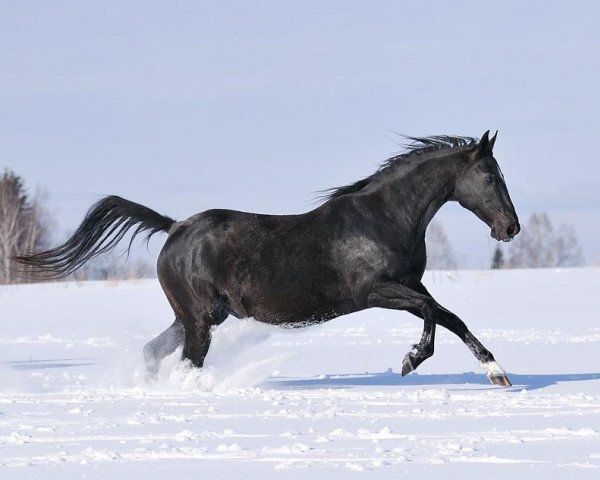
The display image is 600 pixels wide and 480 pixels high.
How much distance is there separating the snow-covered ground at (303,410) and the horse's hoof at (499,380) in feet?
0.40

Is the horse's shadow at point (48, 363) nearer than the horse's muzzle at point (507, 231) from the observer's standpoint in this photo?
No

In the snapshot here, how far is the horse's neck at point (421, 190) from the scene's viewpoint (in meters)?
8.59

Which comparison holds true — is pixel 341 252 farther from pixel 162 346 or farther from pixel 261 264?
pixel 162 346

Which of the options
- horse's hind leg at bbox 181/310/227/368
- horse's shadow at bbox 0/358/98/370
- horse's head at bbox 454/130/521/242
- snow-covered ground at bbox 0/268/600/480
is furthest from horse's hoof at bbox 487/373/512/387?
horse's shadow at bbox 0/358/98/370

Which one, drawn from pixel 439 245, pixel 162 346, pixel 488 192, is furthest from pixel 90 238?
pixel 439 245

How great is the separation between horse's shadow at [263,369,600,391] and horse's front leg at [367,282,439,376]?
69 centimetres

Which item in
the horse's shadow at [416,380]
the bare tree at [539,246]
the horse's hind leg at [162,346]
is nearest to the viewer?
the horse's shadow at [416,380]

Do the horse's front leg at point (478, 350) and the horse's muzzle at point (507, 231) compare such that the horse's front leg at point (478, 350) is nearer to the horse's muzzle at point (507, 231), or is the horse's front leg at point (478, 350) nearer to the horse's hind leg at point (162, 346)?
the horse's muzzle at point (507, 231)

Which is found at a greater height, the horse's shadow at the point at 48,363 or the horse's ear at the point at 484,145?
the horse's ear at the point at 484,145

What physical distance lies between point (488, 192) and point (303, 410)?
8.51 ft

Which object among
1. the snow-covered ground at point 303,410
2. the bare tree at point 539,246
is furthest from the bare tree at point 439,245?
the snow-covered ground at point 303,410

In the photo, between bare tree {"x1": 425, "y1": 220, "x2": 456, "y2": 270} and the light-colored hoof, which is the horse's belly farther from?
bare tree {"x1": 425, "y1": 220, "x2": 456, "y2": 270}

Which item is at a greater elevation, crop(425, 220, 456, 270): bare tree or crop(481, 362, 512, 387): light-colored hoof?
crop(481, 362, 512, 387): light-colored hoof

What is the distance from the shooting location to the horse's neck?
8.59 m
